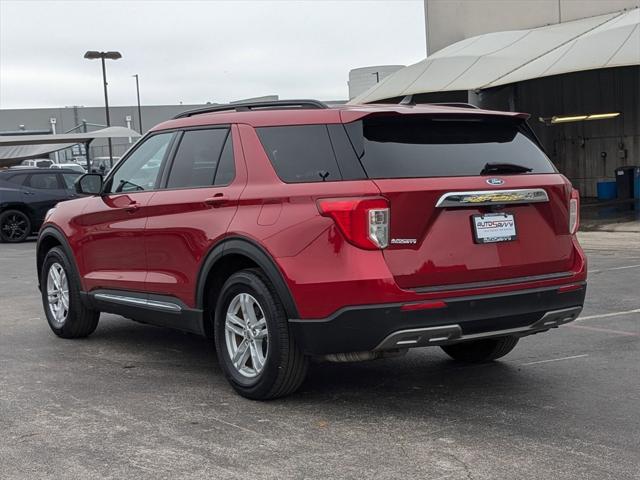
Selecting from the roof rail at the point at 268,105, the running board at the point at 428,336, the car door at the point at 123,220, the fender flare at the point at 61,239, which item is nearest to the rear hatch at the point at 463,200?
the running board at the point at 428,336

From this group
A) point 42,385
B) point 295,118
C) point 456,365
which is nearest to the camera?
point 295,118

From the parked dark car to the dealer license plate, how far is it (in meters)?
16.3

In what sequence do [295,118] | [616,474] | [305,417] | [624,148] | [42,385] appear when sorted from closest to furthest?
[616,474] → [305,417] → [295,118] → [42,385] → [624,148]

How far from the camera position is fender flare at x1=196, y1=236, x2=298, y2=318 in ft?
16.2

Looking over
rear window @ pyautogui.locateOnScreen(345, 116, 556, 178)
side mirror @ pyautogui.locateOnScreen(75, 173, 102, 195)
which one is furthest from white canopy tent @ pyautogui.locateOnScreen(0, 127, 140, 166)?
rear window @ pyautogui.locateOnScreen(345, 116, 556, 178)

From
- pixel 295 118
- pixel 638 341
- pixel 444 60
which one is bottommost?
pixel 638 341

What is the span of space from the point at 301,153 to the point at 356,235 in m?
0.73

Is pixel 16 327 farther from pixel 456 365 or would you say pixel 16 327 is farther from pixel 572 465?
pixel 572 465

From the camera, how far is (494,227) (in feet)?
16.3

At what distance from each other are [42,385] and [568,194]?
11.8 feet

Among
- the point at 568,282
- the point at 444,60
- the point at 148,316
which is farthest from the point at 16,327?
the point at 444,60

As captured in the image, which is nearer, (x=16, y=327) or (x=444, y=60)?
(x=16, y=327)

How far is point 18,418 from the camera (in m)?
5.05

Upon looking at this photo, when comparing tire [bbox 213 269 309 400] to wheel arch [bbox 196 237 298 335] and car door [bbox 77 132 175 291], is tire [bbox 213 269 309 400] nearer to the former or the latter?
wheel arch [bbox 196 237 298 335]
